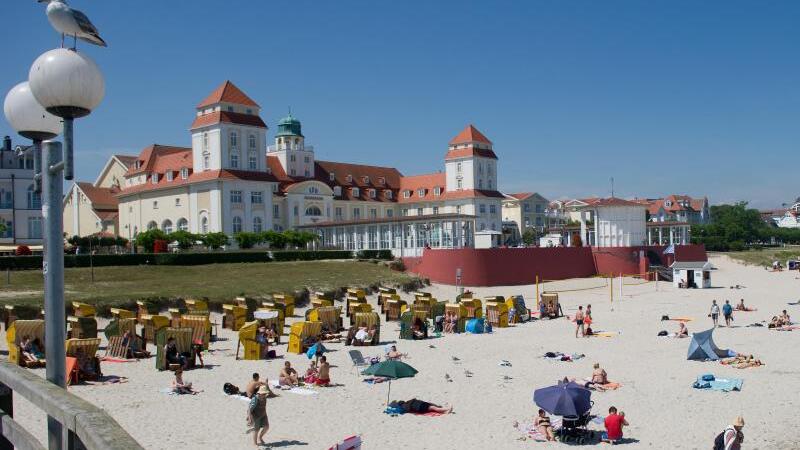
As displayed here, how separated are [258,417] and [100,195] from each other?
219 feet

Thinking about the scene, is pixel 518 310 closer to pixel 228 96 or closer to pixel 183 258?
pixel 183 258

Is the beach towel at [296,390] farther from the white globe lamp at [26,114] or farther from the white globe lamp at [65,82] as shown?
the white globe lamp at [65,82]

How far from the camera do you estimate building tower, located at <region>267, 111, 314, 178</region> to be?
229 ft

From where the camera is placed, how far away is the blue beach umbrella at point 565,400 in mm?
13143

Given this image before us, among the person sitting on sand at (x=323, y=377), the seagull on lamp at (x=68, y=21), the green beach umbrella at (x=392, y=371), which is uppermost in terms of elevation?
the seagull on lamp at (x=68, y=21)

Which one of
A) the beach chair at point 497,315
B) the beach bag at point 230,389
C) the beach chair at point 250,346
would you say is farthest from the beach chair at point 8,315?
the beach chair at point 497,315

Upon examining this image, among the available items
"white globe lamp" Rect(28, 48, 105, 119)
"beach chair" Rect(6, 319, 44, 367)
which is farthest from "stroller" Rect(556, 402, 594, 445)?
"beach chair" Rect(6, 319, 44, 367)

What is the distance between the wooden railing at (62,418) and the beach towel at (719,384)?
1668 centimetres

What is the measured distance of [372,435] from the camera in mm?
13344

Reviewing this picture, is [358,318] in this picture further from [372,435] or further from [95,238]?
[95,238]

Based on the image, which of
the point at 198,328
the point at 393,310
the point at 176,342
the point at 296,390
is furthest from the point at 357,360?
the point at 393,310

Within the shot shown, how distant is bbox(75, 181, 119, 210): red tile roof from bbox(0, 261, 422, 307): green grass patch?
31327 millimetres

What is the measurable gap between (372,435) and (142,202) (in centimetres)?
5730

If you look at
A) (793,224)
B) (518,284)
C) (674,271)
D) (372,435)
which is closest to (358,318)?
(372,435)
